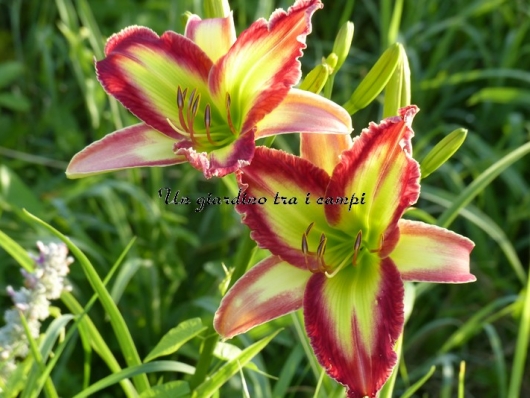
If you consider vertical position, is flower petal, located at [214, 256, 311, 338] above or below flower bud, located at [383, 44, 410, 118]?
below

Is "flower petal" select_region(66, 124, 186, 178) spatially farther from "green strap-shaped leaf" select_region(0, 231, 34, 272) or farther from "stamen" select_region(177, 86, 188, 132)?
"green strap-shaped leaf" select_region(0, 231, 34, 272)

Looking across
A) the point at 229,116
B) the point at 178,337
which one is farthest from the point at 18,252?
the point at 229,116

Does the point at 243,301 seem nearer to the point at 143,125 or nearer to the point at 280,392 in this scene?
the point at 143,125

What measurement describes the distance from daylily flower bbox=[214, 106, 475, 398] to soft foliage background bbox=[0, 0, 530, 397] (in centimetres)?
52

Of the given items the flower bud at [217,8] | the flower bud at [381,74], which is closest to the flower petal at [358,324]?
the flower bud at [381,74]


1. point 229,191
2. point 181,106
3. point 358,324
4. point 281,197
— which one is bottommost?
point 229,191

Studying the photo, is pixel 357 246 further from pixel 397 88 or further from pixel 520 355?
pixel 520 355

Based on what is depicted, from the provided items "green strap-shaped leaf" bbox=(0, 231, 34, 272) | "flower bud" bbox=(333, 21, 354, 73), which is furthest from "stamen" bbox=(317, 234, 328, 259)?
"green strap-shaped leaf" bbox=(0, 231, 34, 272)

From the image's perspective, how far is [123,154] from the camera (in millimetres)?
992

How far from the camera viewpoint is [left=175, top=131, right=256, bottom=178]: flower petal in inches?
36.1

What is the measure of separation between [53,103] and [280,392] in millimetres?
1438

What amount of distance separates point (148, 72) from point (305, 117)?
0.83 ft

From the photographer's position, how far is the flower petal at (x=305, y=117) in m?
0.92

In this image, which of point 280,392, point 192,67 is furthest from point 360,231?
point 280,392
